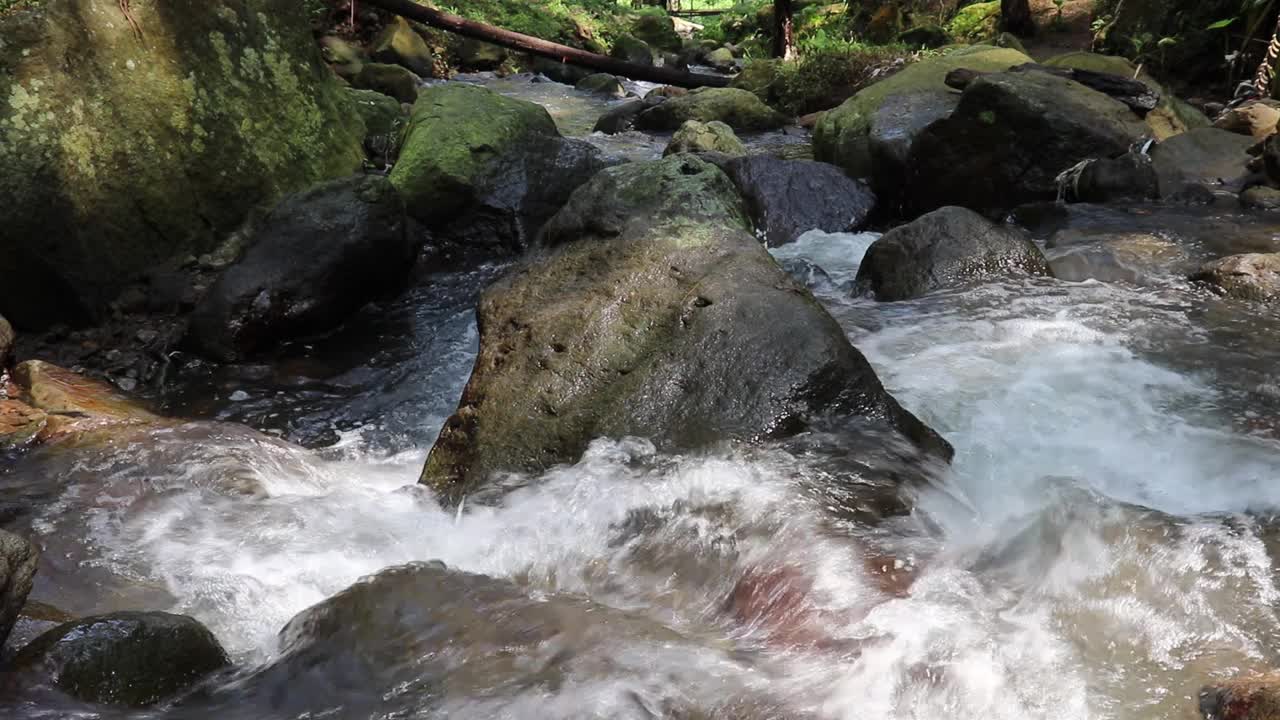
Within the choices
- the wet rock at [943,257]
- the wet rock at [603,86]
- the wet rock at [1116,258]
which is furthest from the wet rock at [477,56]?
the wet rock at [1116,258]

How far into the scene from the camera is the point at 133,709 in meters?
2.56

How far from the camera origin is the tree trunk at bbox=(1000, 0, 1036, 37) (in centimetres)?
1631

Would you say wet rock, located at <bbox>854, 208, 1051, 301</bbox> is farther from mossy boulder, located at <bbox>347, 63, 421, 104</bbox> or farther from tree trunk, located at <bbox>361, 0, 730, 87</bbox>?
mossy boulder, located at <bbox>347, 63, 421, 104</bbox>

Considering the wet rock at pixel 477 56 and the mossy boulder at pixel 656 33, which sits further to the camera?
the mossy boulder at pixel 656 33

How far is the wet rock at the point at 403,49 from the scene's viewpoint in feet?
58.5

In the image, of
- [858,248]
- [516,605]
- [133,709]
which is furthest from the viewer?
[858,248]

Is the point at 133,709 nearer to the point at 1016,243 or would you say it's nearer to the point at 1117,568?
the point at 1117,568

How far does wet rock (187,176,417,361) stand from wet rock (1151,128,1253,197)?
6.75 m

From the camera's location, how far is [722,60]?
77.6ft

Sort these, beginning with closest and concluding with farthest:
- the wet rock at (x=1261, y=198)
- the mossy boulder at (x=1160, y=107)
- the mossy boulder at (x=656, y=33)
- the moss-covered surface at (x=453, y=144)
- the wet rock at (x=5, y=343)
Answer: the wet rock at (x=5, y=343) → the moss-covered surface at (x=453, y=144) → the wet rock at (x=1261, y=198) → the mossy boulder at (x=1160, y=107) → the mossy boulder at (x=656, y=33)

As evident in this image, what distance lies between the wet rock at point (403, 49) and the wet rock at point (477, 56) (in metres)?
1.46

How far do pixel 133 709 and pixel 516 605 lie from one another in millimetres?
1132

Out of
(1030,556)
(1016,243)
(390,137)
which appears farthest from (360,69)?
(1030,556)

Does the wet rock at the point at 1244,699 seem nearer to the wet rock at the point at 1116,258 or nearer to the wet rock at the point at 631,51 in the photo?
the wet rock at the point at 1116,258
